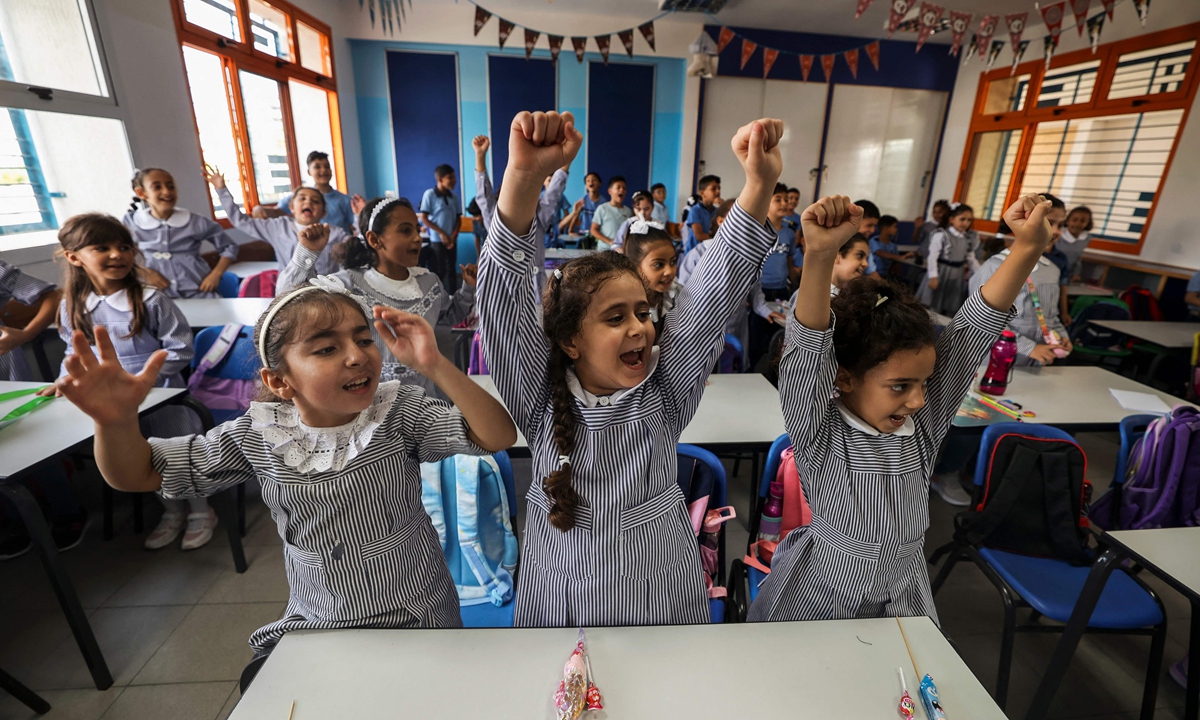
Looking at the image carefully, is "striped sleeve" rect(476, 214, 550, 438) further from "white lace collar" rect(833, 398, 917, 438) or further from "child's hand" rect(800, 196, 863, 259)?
"white lace collar" rect(833, 398, 917, 438)

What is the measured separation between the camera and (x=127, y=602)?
197cm

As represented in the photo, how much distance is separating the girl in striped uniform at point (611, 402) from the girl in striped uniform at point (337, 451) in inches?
4.8

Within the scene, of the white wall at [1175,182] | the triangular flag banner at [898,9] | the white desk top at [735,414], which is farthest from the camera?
the white wall at [1175,182]

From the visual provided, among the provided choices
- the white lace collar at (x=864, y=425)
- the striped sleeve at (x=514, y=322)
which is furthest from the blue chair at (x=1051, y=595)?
the striped sleeve at (x=514, y=322)

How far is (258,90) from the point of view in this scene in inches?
212

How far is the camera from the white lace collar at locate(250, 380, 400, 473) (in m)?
1.01

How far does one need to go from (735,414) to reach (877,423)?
3.13ft

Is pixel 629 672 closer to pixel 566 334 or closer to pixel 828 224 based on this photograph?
pixel 566 334

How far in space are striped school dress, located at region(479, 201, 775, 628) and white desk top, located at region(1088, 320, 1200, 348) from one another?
3.94 m

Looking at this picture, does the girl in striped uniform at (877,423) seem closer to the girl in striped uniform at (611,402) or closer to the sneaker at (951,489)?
the girl in striped uniform at (611,402)

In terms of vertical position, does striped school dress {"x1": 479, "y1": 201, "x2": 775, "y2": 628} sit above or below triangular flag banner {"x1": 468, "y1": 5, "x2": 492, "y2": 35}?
below

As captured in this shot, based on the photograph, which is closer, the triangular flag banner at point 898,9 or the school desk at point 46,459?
the school desk at point 46,459

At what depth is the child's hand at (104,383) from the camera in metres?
0.82

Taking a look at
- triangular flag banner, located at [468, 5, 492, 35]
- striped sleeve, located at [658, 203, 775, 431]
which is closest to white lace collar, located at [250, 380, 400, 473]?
striped sleeve, located at [658, 203, 775, 431]
